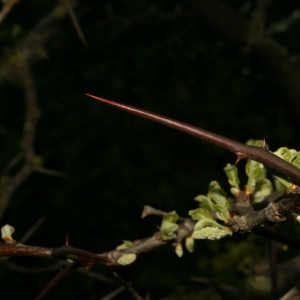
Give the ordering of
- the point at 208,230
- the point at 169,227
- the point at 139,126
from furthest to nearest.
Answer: the point at 139,126
the point at 169,227
the point at 208,230

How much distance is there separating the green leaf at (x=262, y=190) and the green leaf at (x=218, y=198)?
0.11 meters

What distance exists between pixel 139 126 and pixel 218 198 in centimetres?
205

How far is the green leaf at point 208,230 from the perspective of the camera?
522mm

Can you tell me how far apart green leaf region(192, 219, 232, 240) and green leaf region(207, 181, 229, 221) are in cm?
2

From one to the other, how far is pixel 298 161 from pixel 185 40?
232cm

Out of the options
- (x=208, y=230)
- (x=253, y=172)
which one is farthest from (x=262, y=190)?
(x=208, y=230)

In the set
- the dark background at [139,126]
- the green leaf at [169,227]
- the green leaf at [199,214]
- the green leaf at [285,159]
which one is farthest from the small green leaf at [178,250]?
the dark background at [139,126]

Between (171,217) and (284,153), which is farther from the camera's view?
(171,217)

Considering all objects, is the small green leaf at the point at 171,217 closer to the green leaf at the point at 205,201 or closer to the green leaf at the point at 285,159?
the green leaf at the point at 205,201

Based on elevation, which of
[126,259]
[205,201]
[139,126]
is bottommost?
[126,259]

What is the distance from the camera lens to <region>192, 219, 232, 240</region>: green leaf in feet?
1.71

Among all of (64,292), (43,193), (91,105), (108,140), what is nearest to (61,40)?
(91,105)

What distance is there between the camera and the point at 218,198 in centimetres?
53

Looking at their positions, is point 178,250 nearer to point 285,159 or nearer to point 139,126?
point 285,159
